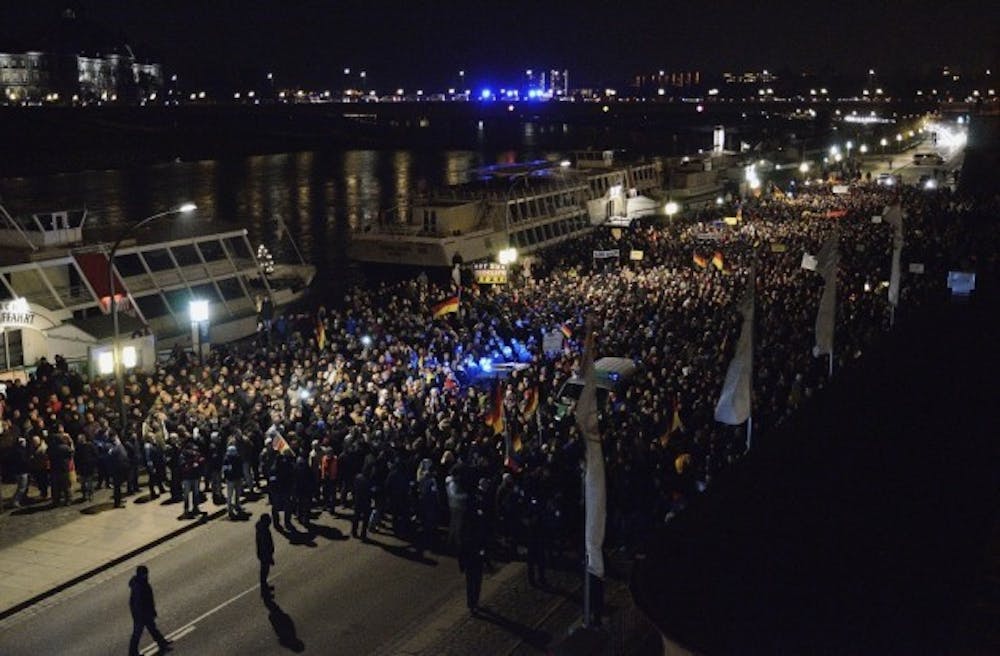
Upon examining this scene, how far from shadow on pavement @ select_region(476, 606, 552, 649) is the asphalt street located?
1.56ft

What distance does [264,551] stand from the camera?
12.5 m

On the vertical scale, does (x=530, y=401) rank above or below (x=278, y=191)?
above

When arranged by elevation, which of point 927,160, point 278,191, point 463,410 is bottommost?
point 278,191

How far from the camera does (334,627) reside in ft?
38.5

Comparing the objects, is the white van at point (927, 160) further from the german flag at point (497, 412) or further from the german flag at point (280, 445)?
the german flag at point (280, 445)

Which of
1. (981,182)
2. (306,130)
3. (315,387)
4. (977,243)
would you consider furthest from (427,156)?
(315,387)

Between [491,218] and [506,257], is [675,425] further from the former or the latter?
[491,218]

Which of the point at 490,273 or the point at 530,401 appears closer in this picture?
the point at 530,401

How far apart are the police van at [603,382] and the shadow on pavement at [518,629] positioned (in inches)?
240

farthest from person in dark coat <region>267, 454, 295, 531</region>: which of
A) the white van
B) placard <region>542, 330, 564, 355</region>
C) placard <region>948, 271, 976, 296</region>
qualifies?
the white van

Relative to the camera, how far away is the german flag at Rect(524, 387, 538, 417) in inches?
687

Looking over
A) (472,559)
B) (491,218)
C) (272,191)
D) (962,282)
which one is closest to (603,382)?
(472,559)

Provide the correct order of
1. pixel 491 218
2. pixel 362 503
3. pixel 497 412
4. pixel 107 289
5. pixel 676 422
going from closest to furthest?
pixel 362 503 < pixel 676 422 < pixel 497 412 < pixel 107 289 < pixel 491 218

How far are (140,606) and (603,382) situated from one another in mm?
10332
